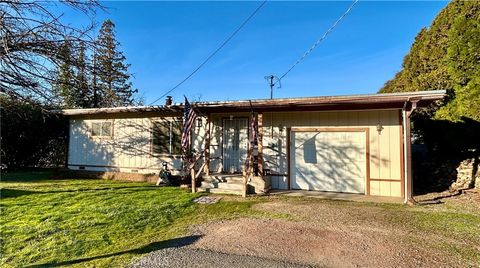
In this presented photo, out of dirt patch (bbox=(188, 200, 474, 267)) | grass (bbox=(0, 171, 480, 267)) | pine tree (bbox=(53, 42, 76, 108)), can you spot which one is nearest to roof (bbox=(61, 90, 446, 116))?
grass (bbox=(0, 171, 480, 267))

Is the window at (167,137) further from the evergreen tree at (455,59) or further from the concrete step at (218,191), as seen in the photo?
the evergreen tree at (455,59)

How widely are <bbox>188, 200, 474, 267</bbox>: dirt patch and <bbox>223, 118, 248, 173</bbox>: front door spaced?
376 centimetres

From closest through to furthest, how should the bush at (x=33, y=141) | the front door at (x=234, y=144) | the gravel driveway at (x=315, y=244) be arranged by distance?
the gravel driveway at (x=315, y=244) → the front door at (x=234, y=144) → the bush at (x=33, y=141)

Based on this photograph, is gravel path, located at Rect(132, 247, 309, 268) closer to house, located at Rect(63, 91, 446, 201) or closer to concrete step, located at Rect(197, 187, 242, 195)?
concrete step, located at Rect(197, 187, 242, 195)

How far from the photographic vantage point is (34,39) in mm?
3109

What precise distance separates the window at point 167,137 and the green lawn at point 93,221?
1955 millimetres

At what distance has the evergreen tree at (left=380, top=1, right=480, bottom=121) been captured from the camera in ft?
29.6

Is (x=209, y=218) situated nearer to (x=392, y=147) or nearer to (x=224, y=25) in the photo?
(x=392, y=147)

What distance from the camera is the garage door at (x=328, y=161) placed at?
849cm

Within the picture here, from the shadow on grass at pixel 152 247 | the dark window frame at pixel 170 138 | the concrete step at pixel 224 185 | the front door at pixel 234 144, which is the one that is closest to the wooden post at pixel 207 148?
the front door at pixel 234 144

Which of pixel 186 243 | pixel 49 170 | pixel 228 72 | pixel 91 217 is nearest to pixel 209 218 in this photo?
pixel 186 243

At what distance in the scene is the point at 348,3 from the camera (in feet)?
25.4

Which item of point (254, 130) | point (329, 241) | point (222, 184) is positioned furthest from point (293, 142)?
point (329, 241)

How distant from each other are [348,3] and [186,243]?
6.97 metres
